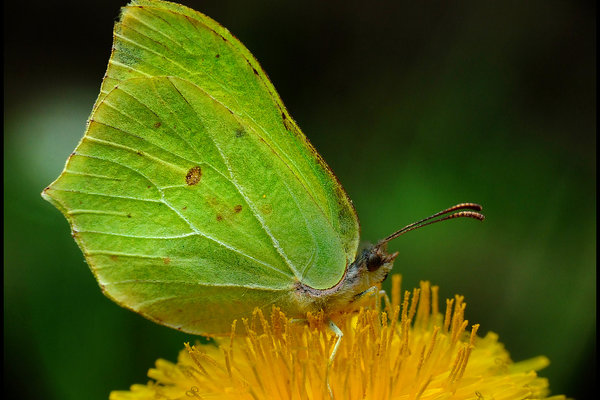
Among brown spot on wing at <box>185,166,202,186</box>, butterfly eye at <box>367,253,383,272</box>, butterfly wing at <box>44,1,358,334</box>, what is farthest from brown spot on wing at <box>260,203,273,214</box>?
butterfly eye at <box>367,253,383,272</box>

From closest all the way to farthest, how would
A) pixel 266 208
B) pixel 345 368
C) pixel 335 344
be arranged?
pixel 345 368 < pixel 335 344 < pixel 266 208

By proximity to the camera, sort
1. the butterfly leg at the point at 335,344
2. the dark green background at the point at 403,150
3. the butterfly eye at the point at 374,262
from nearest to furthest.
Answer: the butterfly leg at the point at 335,344
the butterfly eye at the point at 374,262
the dark green background at the point at 403,150

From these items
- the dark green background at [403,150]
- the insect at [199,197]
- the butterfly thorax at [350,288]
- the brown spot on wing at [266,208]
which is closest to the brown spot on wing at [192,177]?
the insect at [199,197]

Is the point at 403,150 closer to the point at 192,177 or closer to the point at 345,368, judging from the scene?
the point at 192,177

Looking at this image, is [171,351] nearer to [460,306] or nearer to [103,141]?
[103,141]

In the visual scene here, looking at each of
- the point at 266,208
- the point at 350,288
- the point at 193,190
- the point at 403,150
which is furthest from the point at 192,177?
the point at 403,150

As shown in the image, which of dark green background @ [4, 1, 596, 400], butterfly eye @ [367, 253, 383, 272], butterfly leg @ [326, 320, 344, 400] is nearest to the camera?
butterfly leg @ [326, 320, 344, 400]

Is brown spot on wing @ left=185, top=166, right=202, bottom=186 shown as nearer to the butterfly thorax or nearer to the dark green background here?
the butterfly thorax

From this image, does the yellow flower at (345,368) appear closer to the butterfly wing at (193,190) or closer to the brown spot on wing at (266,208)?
the butterfly wing at (193,190)
